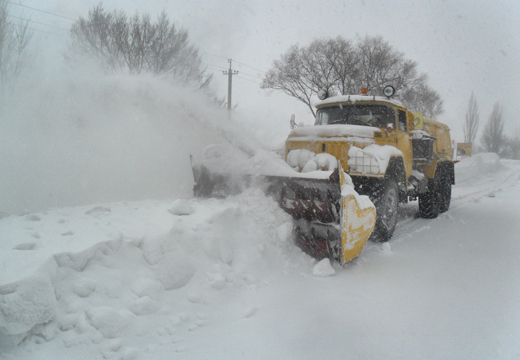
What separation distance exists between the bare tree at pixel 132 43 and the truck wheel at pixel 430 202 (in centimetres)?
1276

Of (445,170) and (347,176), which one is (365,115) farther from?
(445,170)

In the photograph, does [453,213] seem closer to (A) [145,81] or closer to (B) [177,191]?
(B) [177,191]

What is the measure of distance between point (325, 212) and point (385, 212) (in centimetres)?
156

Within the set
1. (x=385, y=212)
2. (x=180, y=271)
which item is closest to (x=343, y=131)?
(x=385, y=212)

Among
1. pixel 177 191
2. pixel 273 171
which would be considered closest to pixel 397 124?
pixel 273 171

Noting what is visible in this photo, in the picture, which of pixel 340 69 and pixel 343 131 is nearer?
pixel 343 131

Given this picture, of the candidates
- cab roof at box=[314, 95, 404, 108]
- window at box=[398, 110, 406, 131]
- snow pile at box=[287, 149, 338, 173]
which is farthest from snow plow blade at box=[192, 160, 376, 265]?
window at box=[398, 110, 406, 131]

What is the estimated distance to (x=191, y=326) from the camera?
2.83 m

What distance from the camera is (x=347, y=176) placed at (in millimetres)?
4398

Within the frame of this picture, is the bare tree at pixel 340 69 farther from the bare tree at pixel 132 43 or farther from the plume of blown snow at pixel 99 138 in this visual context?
the plume of blown snow at pixel 99 138

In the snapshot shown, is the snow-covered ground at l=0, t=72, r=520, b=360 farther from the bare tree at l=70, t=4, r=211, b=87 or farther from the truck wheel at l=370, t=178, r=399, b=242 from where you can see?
the bare tree at l=70, t=4, r=211, b=87

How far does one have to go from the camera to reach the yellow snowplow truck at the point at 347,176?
4.18 metres

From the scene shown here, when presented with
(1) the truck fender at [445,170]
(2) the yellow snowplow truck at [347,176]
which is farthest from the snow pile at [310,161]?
(1) the truck fender at [445,170]

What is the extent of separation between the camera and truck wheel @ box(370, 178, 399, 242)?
5.22 meters
